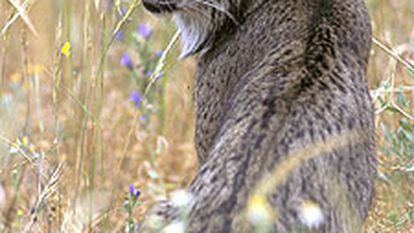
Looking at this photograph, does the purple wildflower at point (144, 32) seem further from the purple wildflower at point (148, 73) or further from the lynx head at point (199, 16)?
the lynx head at point (199, 16)

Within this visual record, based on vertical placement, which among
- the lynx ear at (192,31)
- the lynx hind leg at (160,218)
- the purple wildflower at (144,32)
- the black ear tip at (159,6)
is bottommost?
the purple wildflower at (144,32)

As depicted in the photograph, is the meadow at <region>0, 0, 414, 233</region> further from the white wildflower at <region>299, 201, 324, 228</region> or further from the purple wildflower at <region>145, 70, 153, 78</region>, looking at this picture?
the white wildflower at <region>299, 201, 324, 228</region>

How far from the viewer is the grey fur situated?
3.44 m

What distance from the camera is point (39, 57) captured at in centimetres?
Result: 835

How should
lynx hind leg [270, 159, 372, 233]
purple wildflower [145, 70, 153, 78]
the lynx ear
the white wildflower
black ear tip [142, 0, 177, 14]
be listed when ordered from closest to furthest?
the white wildflower
lynx hind leg [270, 159, 372, 233]
black ear tip [142, 0, 177, 14]
the lynx ear
purple wildflower [145, 70, 153, 78]

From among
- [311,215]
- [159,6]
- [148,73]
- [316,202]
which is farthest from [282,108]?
[148,73]

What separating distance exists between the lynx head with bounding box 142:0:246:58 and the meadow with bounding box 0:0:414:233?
10 centimetres

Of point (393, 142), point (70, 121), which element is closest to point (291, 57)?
point (393, 142)

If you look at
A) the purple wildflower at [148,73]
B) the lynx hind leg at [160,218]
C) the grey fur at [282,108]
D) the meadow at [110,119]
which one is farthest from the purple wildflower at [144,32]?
the lynx hind leg at [160,218]

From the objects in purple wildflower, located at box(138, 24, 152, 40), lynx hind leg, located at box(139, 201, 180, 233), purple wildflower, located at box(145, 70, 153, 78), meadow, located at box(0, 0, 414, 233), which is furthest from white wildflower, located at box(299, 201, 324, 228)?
purple wildflower, located at box(138, 24, 152, 40)

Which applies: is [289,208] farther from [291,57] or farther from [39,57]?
[39,57]

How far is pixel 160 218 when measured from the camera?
3.55m

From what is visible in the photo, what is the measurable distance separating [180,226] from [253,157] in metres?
0.39

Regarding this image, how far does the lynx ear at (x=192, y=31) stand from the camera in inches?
188
